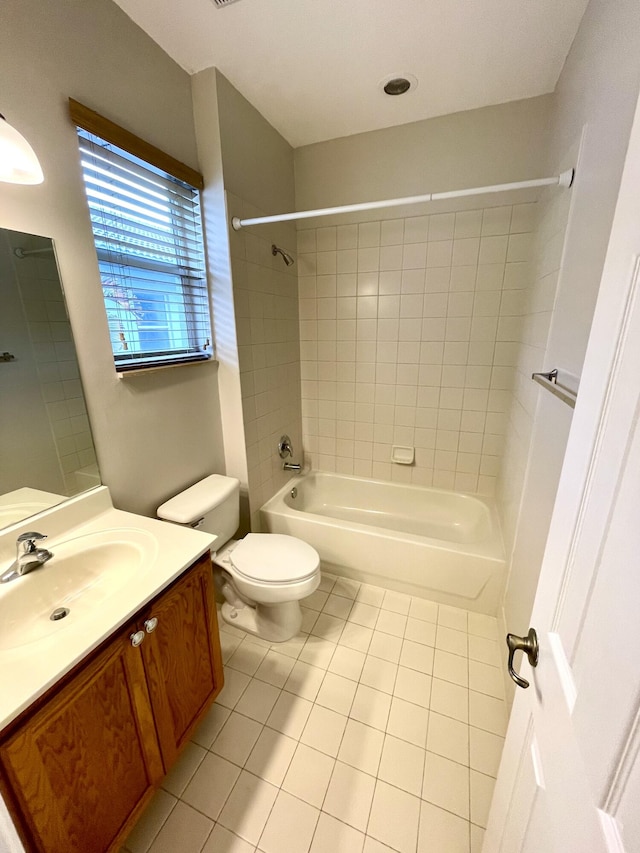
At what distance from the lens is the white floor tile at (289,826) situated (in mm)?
1019

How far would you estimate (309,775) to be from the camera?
1.17 metres

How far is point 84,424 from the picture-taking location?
1.20 m

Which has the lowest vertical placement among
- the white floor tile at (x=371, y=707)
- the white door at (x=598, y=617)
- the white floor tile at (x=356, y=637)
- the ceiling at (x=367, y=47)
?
the white floor tile at (x=371, y=707)

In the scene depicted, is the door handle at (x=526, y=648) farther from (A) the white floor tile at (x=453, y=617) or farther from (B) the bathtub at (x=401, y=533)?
(A) the white floor tile at (x=453, y=617)

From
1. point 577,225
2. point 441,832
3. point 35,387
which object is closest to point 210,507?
point 35,387

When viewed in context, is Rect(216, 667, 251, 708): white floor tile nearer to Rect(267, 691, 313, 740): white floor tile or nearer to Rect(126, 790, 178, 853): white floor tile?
Rect(267, 691, 313, 740): white floor tile

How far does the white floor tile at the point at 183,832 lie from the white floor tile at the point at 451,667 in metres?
1.00

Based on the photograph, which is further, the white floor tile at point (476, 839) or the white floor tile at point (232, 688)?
the white floor tile at point (232, 688)

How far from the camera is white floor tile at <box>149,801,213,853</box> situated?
1.02m

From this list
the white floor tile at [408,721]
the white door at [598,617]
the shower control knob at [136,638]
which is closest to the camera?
the white door at [598,617]

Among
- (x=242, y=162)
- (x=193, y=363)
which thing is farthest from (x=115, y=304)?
(x=242, y=162)

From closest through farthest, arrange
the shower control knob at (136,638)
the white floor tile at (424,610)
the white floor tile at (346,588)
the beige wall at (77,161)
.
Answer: the shower control knob at (136,638) → the beige wall at (77,161) → the white floor tile at (424,610) → the white floor tile at (346,588)

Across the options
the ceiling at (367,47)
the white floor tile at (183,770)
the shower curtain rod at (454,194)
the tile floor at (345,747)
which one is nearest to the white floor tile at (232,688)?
the tile floor at (345,747)

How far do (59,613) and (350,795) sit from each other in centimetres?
110
